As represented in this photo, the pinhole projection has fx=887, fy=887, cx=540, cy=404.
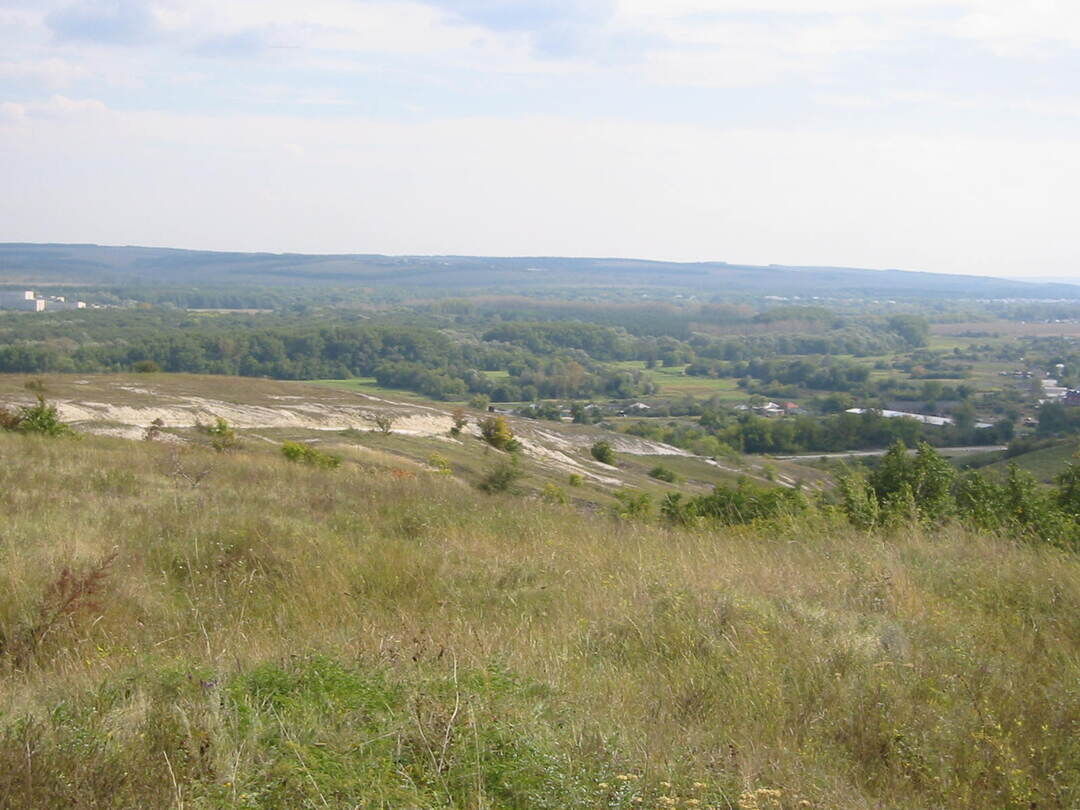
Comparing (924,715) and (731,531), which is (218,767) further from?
(731,531)

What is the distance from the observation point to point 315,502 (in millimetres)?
8945

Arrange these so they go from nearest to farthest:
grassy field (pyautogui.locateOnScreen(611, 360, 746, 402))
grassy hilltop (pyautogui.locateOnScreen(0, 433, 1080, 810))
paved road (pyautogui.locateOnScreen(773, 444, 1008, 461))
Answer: grassy hilltop (pyautogui.locateOnScreen(0, 433, 1080, 810)), paved road (pyautogui.locateOnScreen(773, 444, 1008, 461)), grassy field (pyautogui.locateOnScreen(611, 360, 746, 402))

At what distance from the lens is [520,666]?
4223mm

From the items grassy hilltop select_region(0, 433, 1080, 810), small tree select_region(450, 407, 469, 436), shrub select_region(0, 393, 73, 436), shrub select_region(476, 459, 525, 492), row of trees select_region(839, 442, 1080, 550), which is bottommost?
small tree select_region(450, 407, 469, 436)

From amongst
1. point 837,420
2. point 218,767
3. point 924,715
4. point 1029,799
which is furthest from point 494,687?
point 837,420

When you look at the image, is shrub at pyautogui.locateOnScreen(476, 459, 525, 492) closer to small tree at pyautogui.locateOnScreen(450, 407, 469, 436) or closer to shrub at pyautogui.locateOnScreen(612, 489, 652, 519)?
shrub at pyautogui.locateOnScreen(612, 489, 652, 519)

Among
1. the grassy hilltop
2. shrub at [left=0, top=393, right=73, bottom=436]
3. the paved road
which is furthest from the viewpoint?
the paved road

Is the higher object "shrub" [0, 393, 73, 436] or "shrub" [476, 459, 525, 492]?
"shrub" [0, 393, 73, 436]

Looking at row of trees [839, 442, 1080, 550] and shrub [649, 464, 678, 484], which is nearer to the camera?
row of trees [839, 442, 1080, 550]

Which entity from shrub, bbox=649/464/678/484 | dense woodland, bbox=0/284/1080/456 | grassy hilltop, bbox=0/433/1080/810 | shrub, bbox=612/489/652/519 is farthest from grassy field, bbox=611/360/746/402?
grassy hilltop, bbox=0/433/1080/810

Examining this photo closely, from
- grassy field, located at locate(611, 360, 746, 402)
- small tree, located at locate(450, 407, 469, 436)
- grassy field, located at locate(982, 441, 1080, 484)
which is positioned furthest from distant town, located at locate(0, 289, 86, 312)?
grassy field, located at locate(982, 441, 1080, 484)

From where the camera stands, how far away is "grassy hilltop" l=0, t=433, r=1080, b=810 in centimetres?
310

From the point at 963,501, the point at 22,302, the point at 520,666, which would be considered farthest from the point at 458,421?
the point at 22,302

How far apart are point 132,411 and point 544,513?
2912 cm
